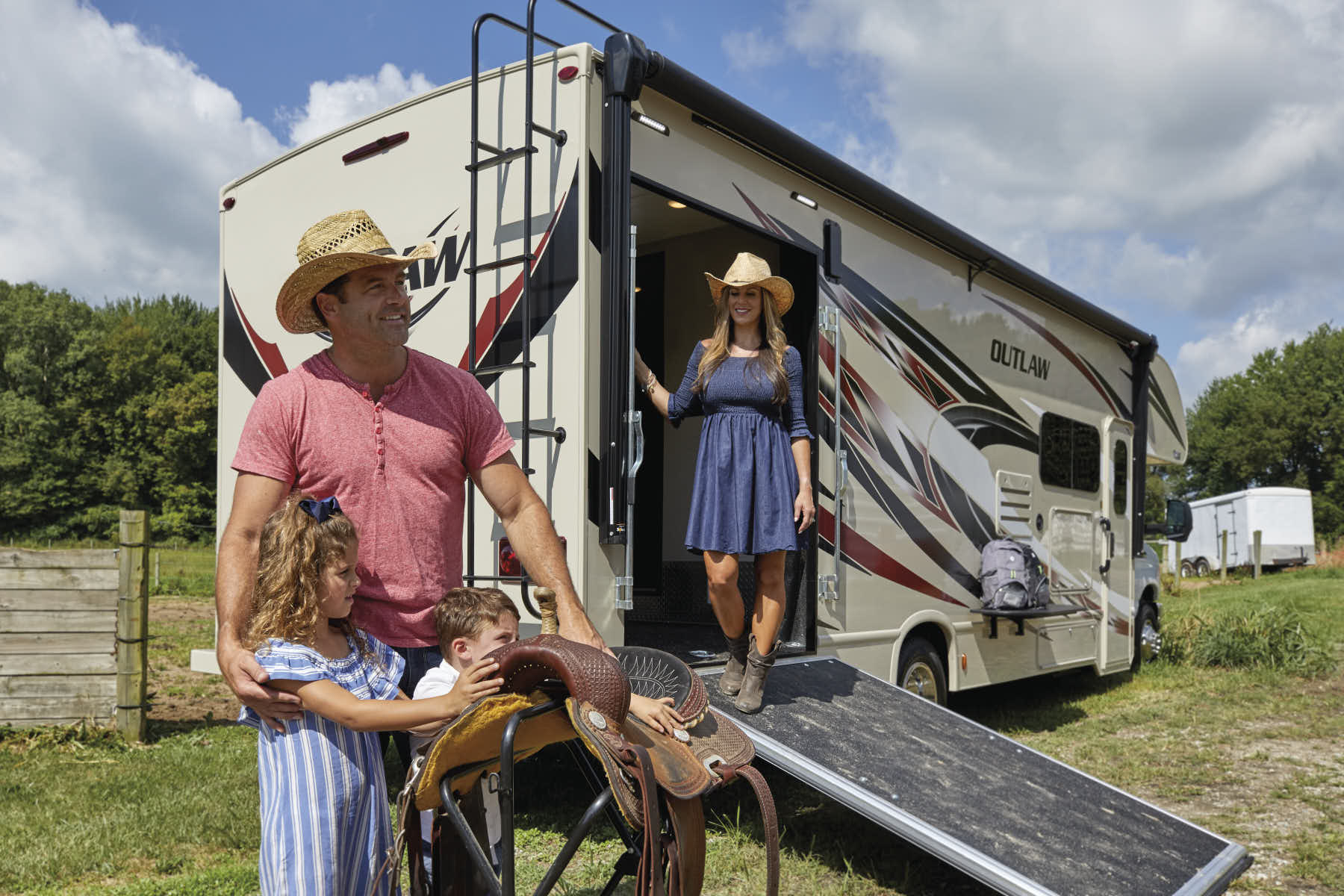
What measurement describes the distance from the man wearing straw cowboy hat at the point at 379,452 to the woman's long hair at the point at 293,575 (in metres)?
0.10

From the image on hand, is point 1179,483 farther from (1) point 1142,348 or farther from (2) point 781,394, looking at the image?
(2) point 781,394

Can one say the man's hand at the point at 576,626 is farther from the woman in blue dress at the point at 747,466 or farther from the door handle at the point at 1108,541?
the door handle at the point at 1108,541

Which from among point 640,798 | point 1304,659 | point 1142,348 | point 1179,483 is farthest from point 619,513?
point 1179,483

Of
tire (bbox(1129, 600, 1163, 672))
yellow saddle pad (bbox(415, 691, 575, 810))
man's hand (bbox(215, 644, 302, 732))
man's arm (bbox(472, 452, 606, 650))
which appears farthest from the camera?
tire (bbox(1129, 600, 1163, 672))

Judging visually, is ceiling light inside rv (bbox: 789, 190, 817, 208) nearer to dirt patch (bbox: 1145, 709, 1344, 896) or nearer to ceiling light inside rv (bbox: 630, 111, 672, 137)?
ceiling light inside rv (bbox: 630, 111, 672, 137)

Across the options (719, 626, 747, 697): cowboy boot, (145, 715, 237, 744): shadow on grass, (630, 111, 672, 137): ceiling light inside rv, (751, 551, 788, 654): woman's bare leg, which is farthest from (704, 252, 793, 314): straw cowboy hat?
(145, 715, 237, 744): shadow on grass

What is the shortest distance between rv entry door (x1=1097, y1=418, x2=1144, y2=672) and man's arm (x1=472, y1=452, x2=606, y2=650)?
630 cm

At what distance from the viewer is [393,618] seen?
2.40m

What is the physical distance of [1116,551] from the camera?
8.28 m

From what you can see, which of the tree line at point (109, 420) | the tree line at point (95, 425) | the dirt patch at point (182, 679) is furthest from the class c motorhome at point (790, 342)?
the tree line at point (95, 425)

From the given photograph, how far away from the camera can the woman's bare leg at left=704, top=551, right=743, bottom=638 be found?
3.98 meters

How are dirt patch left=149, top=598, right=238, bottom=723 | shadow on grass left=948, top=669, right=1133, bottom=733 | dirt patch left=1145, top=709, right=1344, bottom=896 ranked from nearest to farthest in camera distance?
1. dirt patch left=1145, top=709, right=1344, bottom=896
2. dirt patch left=149, top=598, right=238, bottom=723
3. shadow on grass left=948, top=669, right=1133, bottom=733

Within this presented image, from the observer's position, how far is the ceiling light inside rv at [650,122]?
3.98 meters

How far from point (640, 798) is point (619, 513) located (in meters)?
1.98
